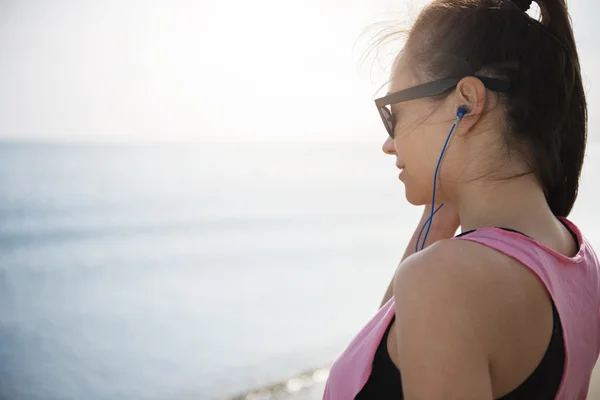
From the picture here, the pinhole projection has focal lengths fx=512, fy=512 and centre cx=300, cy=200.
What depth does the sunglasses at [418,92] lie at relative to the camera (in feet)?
3.37

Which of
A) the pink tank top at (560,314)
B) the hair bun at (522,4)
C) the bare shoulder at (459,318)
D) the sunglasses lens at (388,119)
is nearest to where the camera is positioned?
the bare shoulder at (459,318)

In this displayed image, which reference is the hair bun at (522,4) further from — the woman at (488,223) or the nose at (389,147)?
the nose at (389,147)

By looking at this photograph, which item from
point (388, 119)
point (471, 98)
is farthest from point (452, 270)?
point (388, 119)

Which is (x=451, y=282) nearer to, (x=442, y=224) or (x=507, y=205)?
(x=507, y=205)

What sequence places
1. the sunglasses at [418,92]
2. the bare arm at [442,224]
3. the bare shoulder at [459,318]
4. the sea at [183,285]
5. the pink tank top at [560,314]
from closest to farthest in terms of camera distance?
the bare shoulder at [459,318] → the pink tank top at [560,314] → the sunglasses at [418,92] → the bare arm at [442,224] → the sea at [183,285]

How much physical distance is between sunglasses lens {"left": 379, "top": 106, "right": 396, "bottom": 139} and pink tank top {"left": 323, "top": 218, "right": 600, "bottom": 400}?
0.41m

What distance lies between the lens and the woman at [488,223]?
79cm

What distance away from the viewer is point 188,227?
14531 mm

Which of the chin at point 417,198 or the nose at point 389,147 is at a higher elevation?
the nose at point 389,147

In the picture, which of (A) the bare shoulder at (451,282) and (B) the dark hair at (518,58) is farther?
(B) the dark hair at (518,58)

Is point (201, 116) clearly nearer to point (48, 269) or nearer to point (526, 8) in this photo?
point (48, 269)

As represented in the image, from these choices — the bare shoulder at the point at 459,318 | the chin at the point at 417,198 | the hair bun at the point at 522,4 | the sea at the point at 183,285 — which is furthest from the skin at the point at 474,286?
the sea at the point at 183,285

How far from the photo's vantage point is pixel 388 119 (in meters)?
1.25

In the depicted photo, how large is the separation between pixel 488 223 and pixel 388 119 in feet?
1.17
